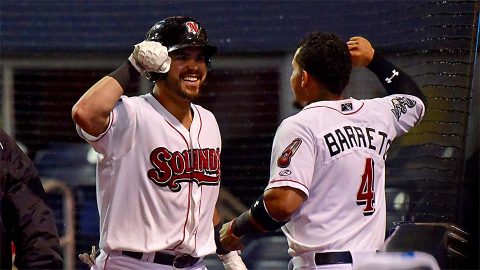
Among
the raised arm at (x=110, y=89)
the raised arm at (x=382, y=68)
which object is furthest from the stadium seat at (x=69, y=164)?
A: the raised arm at (x=110, y=89)

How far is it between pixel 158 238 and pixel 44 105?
4.21 metres

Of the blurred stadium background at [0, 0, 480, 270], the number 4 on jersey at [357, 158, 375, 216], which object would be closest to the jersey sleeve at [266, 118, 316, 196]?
the number 4 on jersey at [357, 158, 375, 216]

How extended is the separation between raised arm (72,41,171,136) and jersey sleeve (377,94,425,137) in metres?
0.88

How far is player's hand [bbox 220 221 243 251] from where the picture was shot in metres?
3.71

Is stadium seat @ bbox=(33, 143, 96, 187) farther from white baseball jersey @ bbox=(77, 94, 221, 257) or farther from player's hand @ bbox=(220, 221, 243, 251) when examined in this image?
white baseball jersey @ bbox=(77, 94, 221, 257)

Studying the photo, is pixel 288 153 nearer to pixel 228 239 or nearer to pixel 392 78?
pixel 228 239

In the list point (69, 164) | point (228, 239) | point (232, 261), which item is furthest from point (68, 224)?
point (228, 239)

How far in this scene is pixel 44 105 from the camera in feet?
24.5

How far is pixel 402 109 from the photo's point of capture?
380 centimetres

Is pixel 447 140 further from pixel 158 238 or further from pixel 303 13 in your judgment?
pixel 158 238

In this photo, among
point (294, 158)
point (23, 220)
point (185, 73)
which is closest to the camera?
point (23, 220)

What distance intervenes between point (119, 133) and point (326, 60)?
0.78m

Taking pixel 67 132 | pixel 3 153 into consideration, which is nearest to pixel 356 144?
pixel 3 153

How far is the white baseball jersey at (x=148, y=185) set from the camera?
137 inches
